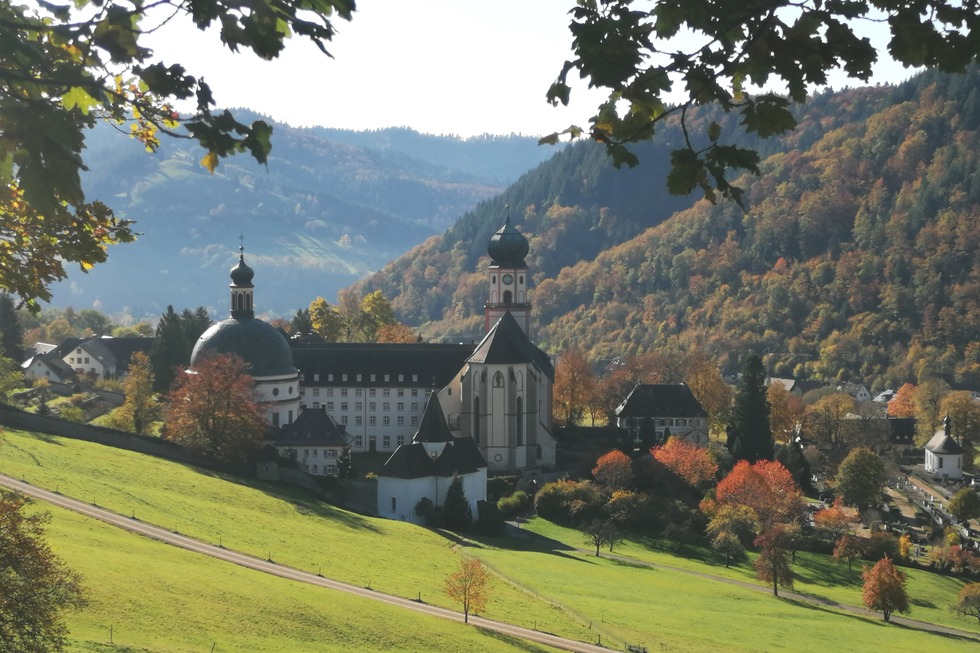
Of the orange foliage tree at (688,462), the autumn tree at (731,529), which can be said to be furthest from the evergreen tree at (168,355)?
the autumn tree at (731,529)

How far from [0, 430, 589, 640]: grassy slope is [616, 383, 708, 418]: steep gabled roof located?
35.8 meters

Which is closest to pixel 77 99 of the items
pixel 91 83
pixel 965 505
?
pixel 91 83

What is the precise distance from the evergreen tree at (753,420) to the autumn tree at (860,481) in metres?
6.14

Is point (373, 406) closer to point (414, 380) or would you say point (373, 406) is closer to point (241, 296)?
point (414, 380)

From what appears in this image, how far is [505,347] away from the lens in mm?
91875

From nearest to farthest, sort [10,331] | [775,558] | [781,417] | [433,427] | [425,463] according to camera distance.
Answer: [775,558] → [425,463] → [433,427] → [781,417] → [10,331]

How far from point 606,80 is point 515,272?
9651cm

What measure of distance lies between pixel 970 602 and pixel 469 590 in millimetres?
31051

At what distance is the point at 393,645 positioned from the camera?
44.5 meters

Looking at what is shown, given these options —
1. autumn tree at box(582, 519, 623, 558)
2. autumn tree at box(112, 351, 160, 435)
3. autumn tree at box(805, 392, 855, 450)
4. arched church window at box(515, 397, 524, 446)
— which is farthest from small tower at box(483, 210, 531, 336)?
autumn tree at box(582, 519, 623, 558)

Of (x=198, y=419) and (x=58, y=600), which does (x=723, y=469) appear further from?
(x=58, y=600)

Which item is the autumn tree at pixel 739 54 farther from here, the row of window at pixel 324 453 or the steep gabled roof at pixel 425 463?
the row of window at pixel 324 453

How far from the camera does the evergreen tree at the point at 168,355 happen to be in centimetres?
10175

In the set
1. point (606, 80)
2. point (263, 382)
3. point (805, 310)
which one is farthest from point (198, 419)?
point (805, 310)
